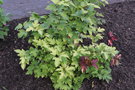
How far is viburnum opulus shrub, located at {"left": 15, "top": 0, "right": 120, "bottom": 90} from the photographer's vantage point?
2.66 meters

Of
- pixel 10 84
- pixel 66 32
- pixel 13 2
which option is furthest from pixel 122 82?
pixel 13 2

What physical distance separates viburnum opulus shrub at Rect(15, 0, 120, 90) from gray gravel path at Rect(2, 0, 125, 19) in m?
1.37

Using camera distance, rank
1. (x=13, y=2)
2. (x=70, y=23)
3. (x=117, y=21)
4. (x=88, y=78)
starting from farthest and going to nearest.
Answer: (x=13, y=2) → (x=117, y=21) → (x=88, y=78) → (x=70, y=23)

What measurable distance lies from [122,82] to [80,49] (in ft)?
2.63

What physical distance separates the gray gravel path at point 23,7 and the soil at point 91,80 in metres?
0.28

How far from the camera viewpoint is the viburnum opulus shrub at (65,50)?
8.71ft

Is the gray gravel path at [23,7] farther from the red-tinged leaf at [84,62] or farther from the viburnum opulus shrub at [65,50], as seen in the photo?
the red-tinged leaf at [84,62]

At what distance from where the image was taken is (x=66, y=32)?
273 centimetres

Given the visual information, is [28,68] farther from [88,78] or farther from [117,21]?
[117,21]

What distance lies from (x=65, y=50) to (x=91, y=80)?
55 cm

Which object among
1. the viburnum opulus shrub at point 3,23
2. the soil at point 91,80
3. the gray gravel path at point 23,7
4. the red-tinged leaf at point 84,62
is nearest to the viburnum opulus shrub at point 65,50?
the red-tinged leaf at point 84,62

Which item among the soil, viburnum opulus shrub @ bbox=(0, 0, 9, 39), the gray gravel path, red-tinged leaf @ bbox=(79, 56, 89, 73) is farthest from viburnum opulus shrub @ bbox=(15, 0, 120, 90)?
the gray gravel path

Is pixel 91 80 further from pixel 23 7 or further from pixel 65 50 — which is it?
pixel 23 7

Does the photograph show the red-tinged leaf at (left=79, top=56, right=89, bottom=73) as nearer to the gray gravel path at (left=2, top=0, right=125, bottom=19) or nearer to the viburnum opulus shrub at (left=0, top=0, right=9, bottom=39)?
the viburnum opulus shrub at (left=0, top=0, right=9, bottom=39)
